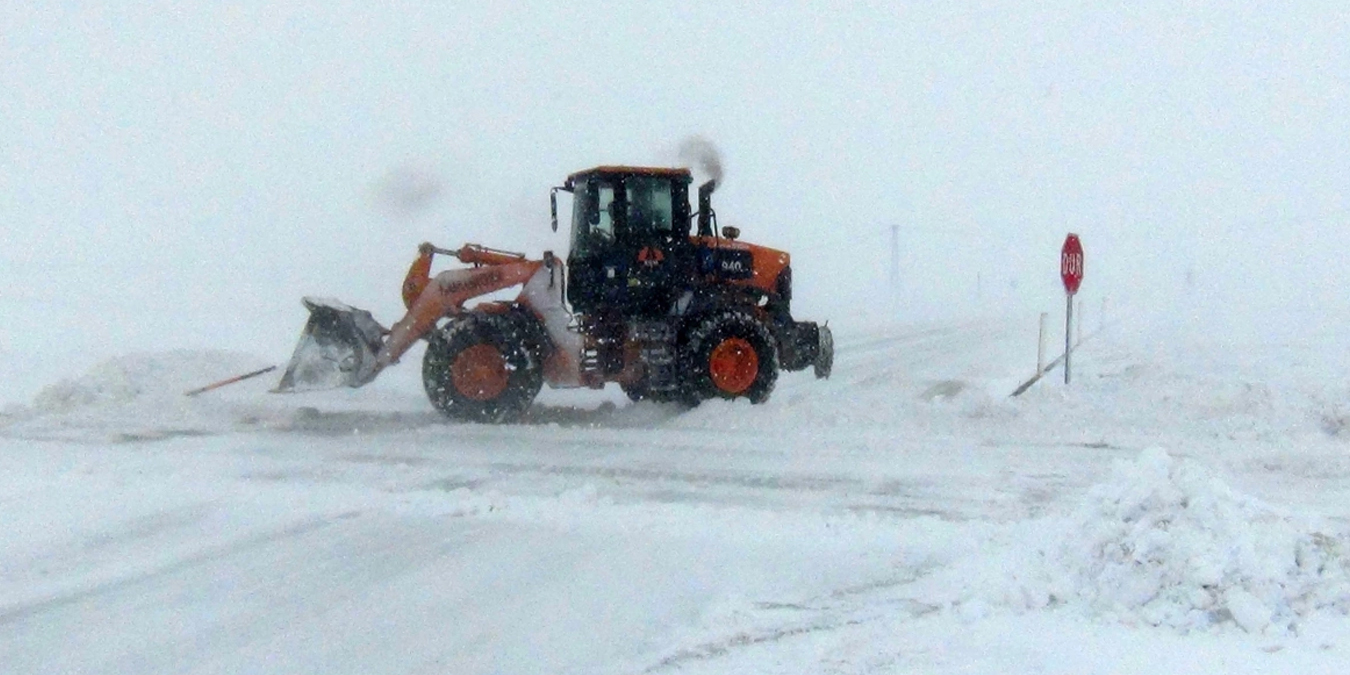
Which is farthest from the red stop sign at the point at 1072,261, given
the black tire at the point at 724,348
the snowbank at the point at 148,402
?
the snowbank at the point at 148,402

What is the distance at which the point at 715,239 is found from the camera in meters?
11.4

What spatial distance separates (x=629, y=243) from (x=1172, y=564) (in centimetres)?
723

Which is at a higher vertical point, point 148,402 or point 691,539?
point 148,402

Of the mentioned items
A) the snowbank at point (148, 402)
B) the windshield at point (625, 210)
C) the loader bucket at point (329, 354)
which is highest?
the windshield at point (625, 210)

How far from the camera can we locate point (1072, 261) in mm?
13477

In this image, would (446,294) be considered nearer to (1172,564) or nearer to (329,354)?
(329,354)

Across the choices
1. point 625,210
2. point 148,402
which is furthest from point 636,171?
point 148,402

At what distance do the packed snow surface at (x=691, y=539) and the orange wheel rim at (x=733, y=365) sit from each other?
10.8 inches

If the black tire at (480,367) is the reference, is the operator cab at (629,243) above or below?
above

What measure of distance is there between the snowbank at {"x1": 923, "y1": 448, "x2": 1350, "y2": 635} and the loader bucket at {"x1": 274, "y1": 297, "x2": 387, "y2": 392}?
7.31 meters

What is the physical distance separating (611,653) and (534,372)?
21.6 feet

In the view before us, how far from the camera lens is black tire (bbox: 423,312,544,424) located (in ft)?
34.9

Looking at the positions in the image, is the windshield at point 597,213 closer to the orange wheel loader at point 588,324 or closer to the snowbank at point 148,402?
the orange wheel loader at point 588,324

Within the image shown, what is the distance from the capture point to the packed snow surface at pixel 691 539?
168 inches
